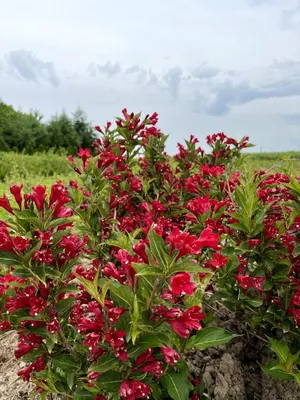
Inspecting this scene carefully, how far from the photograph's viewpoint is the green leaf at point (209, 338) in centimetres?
190

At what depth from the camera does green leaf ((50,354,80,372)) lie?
6.75 ft

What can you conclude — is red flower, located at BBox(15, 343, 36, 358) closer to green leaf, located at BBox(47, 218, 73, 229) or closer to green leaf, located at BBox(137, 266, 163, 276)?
green leaf, located at BBox(47, 218, 73, 229)

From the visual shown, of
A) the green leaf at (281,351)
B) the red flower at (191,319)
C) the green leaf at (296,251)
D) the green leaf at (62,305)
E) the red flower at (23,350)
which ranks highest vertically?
the green leaf at (296,251)

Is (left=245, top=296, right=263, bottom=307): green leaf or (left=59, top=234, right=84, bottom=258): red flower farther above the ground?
(left=59, top=234, right=84, bottom=258): red flower

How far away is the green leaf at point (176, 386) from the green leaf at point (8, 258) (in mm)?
785

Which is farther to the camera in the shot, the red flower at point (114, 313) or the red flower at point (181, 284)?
the red flower at point (114, 313)

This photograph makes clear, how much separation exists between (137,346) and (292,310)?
1099mm

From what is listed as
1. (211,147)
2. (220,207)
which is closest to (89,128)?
(211,147)

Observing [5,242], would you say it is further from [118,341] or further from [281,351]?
[281,351]

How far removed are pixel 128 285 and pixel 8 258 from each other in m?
0.53

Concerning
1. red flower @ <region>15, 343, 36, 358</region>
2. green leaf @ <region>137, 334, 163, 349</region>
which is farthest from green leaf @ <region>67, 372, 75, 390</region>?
green leaf @ <region>137, 334, 163, 349</region>

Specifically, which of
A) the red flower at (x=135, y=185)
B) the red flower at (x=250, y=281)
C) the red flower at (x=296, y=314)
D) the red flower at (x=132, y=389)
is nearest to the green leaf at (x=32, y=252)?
the red flower at (x=132, y=389)

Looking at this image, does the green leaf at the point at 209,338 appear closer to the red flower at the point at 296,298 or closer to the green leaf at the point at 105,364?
the green leaf at the point at 105,364

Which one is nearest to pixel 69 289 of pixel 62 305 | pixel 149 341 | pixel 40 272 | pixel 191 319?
pixel 62 305
